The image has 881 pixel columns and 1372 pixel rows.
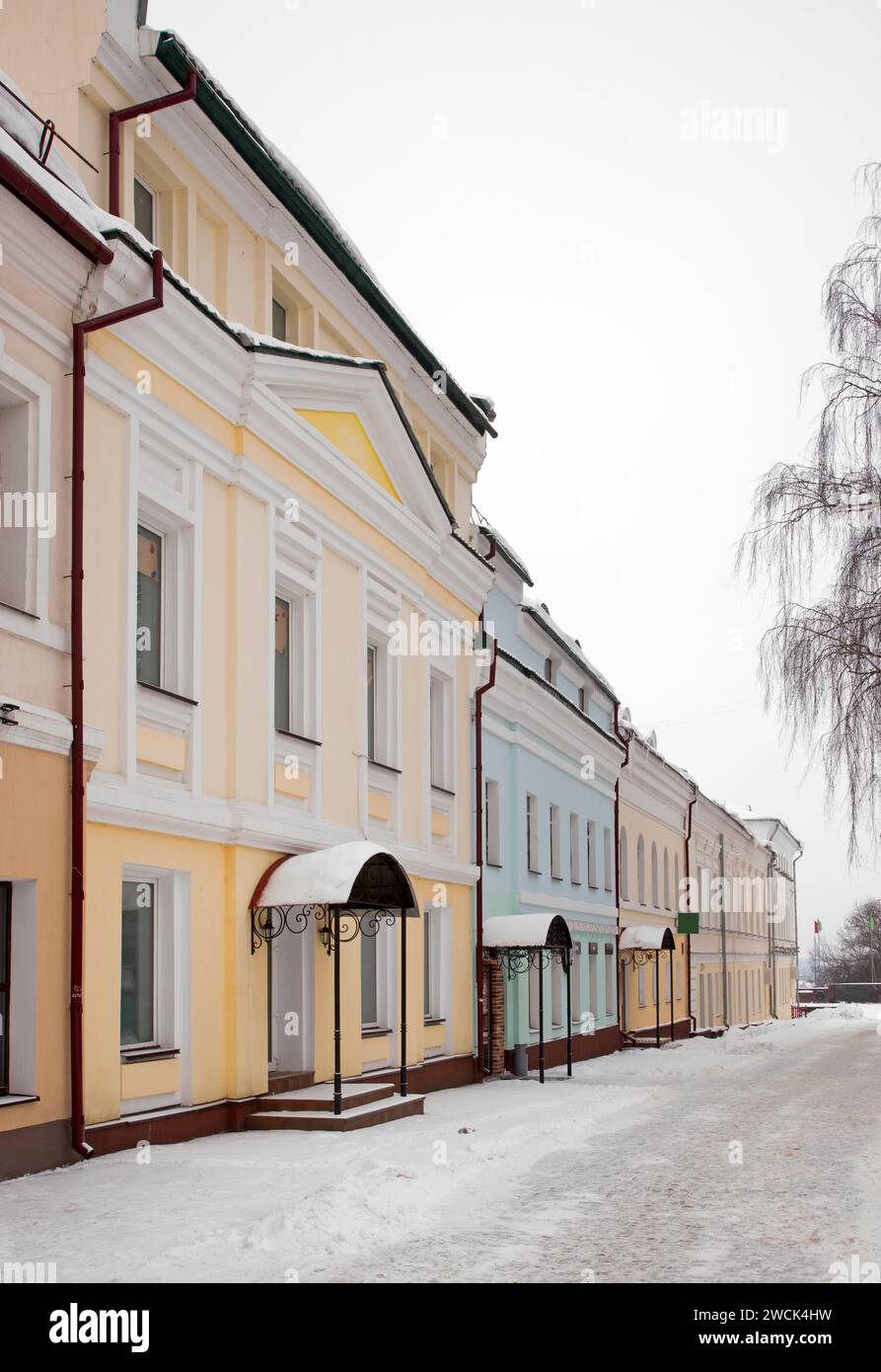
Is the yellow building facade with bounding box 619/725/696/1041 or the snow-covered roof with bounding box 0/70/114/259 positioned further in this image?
the yellow building facade with bounding box 619/725/696/1041

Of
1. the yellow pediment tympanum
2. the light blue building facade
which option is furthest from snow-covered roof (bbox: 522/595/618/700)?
the yellow pediment tympanum

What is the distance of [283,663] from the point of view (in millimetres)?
15562

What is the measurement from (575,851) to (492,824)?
6281 millimetres

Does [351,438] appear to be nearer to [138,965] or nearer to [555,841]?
[138,965]

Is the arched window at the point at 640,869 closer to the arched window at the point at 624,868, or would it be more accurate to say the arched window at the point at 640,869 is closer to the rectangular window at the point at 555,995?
the arched window at the point at 624,868

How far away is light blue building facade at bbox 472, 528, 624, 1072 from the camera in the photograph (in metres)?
23.8

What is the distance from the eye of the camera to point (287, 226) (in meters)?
15.5

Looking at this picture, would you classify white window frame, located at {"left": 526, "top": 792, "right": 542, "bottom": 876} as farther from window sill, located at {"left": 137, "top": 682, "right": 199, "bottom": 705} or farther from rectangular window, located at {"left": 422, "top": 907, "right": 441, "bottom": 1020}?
window sill, located at {"left": 137, "top": 682, "right": 199, "bottom": 705}

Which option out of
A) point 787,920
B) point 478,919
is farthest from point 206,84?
point 787,920

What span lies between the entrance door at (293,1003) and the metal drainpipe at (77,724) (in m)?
4.59

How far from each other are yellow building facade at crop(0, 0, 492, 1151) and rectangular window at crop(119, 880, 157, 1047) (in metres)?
0.03

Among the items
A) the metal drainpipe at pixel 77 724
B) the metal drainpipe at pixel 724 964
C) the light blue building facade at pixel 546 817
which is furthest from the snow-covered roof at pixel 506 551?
the metal drainpipe at pixel 724 964
